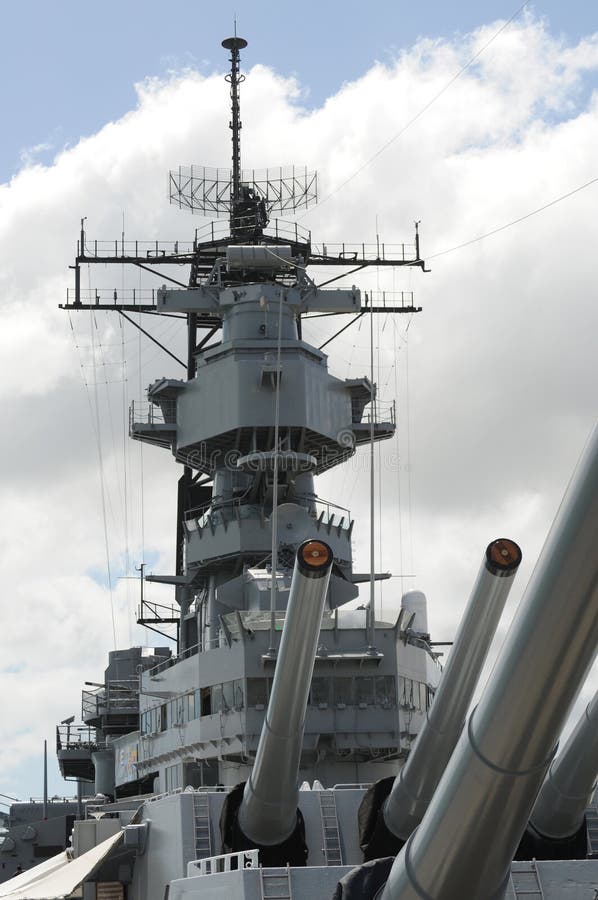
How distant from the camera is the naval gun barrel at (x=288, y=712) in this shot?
23.7ft

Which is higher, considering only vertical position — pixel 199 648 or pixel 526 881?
pixel 199 648

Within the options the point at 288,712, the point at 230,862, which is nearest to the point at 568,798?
the point at 288,712

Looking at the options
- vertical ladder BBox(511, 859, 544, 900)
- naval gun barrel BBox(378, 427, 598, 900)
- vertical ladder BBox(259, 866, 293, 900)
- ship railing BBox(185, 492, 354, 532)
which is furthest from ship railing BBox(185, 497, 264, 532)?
naval gun barrel BBox(378, 427, 598, 900)

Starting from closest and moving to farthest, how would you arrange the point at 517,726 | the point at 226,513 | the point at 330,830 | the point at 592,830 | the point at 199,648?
1. the point at 517,726
2. the point at 330,830
3. the point at 592,830
4. the point at 199,648
5. the point at 226,513

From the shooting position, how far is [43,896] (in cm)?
1288

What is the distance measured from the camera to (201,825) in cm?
1254

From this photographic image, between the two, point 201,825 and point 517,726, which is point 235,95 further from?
point 517,726

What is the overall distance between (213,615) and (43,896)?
27.8 ft

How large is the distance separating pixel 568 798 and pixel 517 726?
4817 millimetres

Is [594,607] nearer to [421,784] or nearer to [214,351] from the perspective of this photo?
[421,784]

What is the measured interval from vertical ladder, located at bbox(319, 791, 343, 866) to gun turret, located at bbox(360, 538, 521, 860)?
1582 millimetres

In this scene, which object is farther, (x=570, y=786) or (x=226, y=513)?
(x=226, y=513)

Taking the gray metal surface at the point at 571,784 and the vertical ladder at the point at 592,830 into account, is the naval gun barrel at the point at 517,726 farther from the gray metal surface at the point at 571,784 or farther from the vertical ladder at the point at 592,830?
the vertical ladder at the point at 592,830

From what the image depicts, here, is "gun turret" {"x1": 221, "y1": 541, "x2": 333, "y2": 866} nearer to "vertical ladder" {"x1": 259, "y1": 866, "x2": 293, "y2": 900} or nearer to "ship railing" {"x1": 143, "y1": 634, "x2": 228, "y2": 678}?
"vertical ladder" {"x1": 259, "y1": 866, "x2": 293, "y2": 900}
